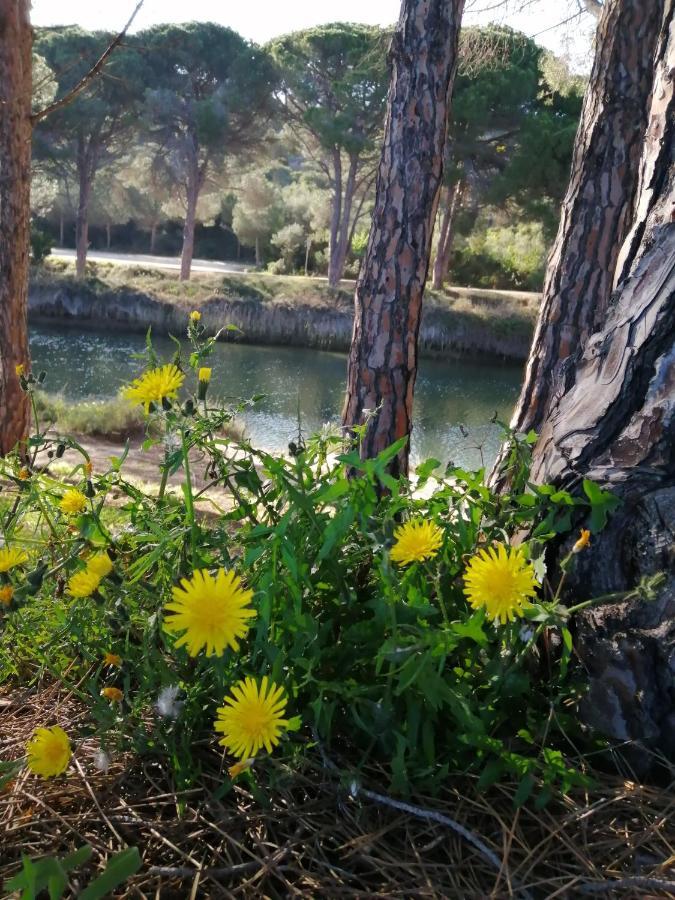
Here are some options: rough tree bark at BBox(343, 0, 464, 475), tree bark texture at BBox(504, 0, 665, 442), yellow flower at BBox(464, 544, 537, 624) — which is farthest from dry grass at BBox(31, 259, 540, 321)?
yellow flower at BBox(464, 544, 537, 624)

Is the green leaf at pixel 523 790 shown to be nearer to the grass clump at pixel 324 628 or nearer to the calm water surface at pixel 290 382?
the grass clump at pixel 324 628

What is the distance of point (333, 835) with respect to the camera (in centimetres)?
77

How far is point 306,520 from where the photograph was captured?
87 cm

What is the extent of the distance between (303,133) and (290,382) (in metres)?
11.7

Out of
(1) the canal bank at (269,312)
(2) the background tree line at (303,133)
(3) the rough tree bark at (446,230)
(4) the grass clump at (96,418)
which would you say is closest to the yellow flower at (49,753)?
(4) the grass clump at (96,418)

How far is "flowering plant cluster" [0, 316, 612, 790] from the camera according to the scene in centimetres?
76

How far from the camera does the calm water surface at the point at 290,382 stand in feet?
36.7

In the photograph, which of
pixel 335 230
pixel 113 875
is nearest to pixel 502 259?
pixel 335 230

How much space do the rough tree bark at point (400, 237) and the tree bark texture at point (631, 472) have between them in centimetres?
223

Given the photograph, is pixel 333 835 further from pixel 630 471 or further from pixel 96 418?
pixel 96 418

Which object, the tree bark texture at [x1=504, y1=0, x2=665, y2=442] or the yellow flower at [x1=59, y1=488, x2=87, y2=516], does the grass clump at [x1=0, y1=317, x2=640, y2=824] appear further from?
the tree bark texture at [x1=504, y1=0, x2=665, y2=442]

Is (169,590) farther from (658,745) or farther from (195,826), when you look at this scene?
(658,745)

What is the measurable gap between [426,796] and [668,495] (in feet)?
1.55

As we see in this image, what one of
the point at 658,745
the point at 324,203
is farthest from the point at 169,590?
the point at 324,203
